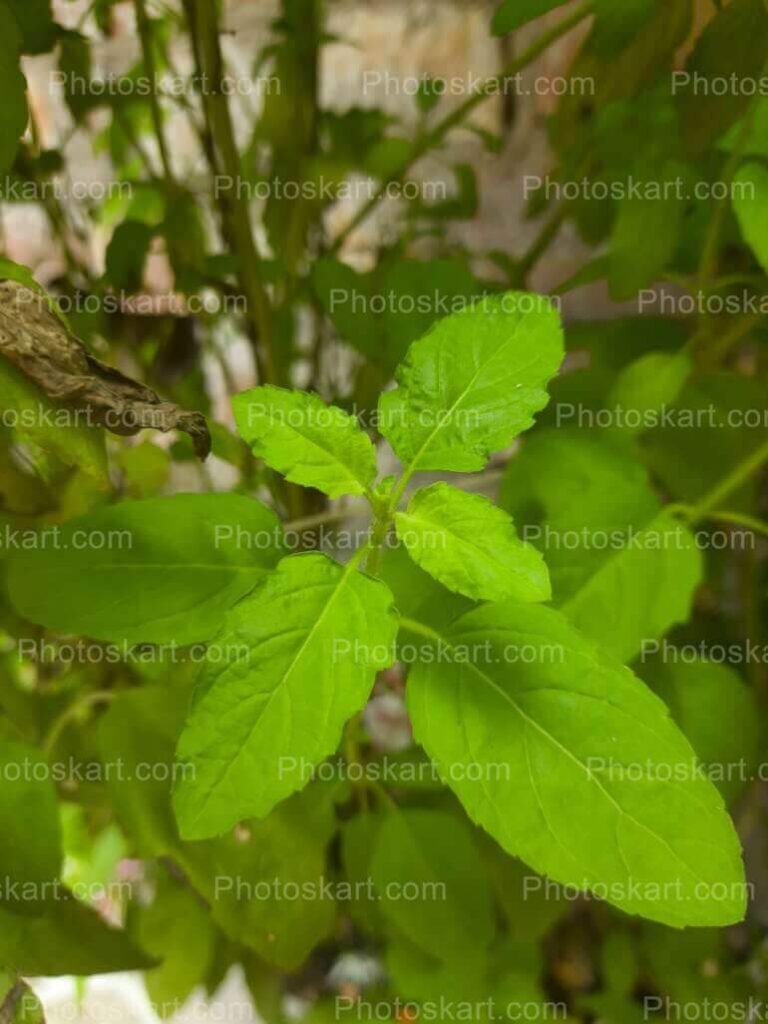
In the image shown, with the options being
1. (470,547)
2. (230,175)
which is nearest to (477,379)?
(470,547)

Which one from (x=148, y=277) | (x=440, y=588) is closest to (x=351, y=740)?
(x=440, y=588)

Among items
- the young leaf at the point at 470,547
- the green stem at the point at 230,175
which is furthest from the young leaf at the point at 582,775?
the green stem at the point at 230,175

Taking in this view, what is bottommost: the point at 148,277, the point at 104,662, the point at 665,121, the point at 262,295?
the point at 104,662

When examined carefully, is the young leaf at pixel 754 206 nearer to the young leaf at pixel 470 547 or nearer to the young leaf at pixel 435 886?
the young leaf at pixel 470 547

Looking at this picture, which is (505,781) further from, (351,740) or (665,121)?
(665,121)

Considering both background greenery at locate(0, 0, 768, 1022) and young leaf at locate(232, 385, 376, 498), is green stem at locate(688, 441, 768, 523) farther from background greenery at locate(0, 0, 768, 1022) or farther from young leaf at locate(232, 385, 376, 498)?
young leaf at locate(232, 385, 376, 498)

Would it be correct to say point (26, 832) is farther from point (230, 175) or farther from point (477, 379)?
point (230, 175)
